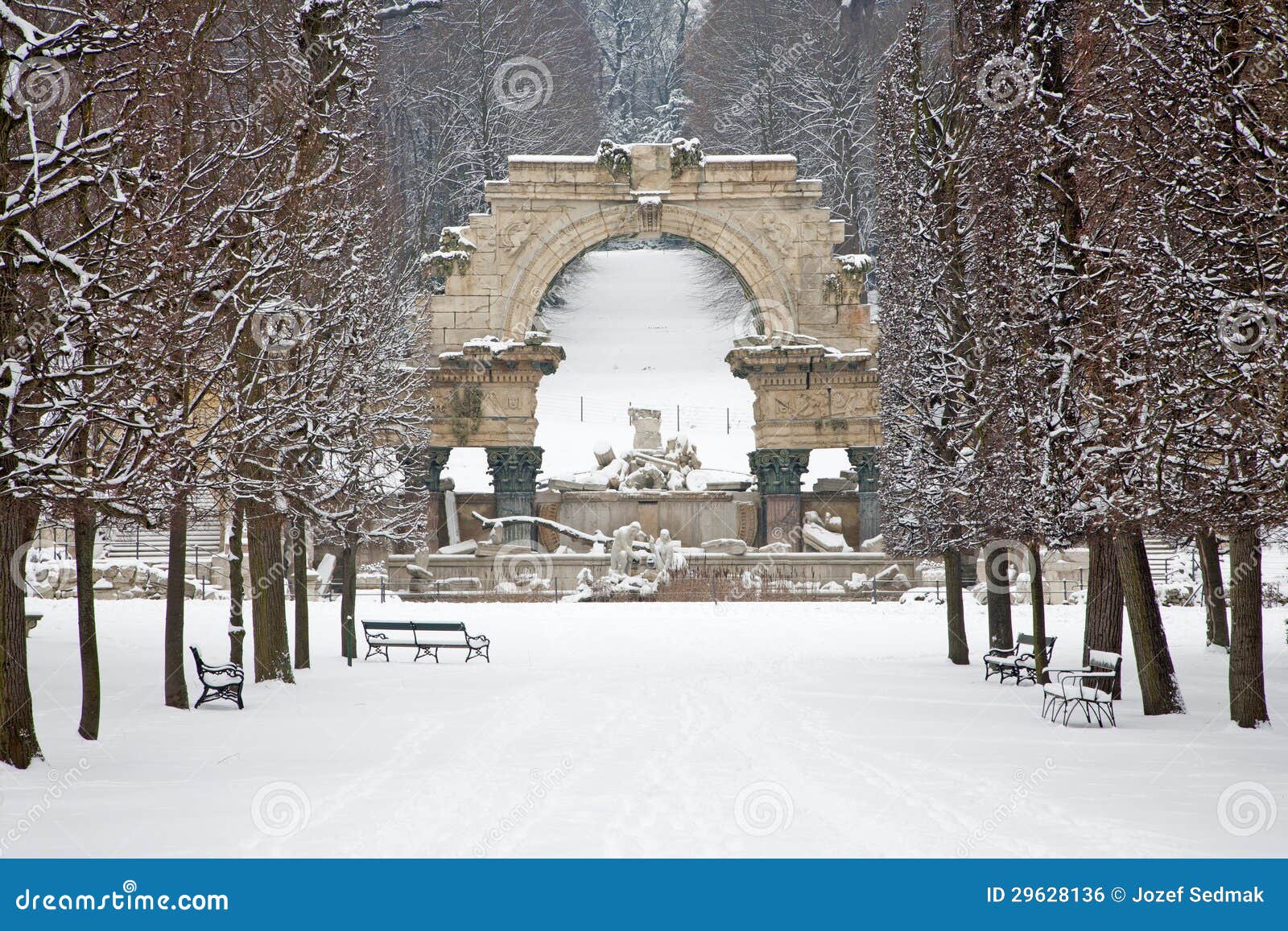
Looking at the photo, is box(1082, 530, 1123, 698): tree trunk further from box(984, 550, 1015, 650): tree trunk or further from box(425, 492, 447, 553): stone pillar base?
box(425, 492, 447, 553): stone pillar base

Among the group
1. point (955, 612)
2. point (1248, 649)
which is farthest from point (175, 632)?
point (955, 612)

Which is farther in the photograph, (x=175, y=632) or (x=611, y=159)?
(x=611, y=159)

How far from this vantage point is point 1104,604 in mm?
15461

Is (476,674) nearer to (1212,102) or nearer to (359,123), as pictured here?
(359,123)

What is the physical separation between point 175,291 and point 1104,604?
452 inches

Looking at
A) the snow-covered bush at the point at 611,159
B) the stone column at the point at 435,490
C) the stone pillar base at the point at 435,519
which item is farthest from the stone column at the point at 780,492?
the snow-covered bush at the point at 611,159

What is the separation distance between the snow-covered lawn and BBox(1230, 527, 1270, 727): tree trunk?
338mm

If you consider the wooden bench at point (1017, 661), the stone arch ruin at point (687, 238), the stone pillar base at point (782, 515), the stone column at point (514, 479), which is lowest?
the wooden bench at point (1017, 661)

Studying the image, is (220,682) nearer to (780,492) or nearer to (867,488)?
(780,492)

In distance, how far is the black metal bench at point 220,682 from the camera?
1451 cm

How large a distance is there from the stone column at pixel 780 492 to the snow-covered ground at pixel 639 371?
497 inches

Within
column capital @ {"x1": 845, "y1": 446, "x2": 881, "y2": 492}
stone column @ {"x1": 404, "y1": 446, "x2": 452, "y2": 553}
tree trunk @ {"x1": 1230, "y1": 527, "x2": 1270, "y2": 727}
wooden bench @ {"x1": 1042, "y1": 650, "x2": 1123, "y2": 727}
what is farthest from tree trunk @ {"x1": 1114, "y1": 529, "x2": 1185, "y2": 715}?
stone column @ {"x1": 404, "y1": 446, "x2": 452, "y2": 553}

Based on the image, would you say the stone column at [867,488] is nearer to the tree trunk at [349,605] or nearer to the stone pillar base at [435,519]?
the stone pillar base at [435,519]

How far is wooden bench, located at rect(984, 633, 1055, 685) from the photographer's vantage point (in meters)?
17.0
